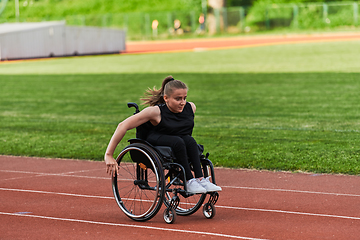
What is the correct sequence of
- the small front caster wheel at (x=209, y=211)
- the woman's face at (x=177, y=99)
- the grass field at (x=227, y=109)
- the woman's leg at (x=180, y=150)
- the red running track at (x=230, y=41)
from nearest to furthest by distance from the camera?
the woman's leg at (x=180, y=150)
the woman's face at (x=177, y=99)
the small front caster wheel at (x=209, y=211)
the grass field at (x=227, y=109)
the red running track at (x=230, y=41)

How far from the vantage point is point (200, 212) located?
583 cm

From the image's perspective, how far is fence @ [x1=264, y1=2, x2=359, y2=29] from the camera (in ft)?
175

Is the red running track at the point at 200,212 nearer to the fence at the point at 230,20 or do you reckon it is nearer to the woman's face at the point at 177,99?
the woman's face at the point at 177,99

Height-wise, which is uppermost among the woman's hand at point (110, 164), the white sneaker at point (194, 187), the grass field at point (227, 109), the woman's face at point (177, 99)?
the woman's face at point (177, 99)

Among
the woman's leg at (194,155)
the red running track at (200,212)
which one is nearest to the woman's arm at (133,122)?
the woman's leg at (194,155)

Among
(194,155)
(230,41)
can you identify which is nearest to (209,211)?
(194,155)

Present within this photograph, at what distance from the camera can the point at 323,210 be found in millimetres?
5730

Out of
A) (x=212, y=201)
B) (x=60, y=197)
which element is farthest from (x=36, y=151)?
(x=212, y=201)

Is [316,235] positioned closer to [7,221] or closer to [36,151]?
[7,221]

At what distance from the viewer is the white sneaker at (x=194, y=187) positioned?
508 cm

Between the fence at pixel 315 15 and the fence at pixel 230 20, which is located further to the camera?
the fence at pixel 230 20

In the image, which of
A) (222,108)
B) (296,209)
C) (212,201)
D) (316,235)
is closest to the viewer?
(316,235)

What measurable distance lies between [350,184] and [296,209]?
150 centimetres

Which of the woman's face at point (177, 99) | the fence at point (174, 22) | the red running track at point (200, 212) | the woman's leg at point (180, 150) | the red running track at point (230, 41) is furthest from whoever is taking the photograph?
the fence at point (174, 22)
